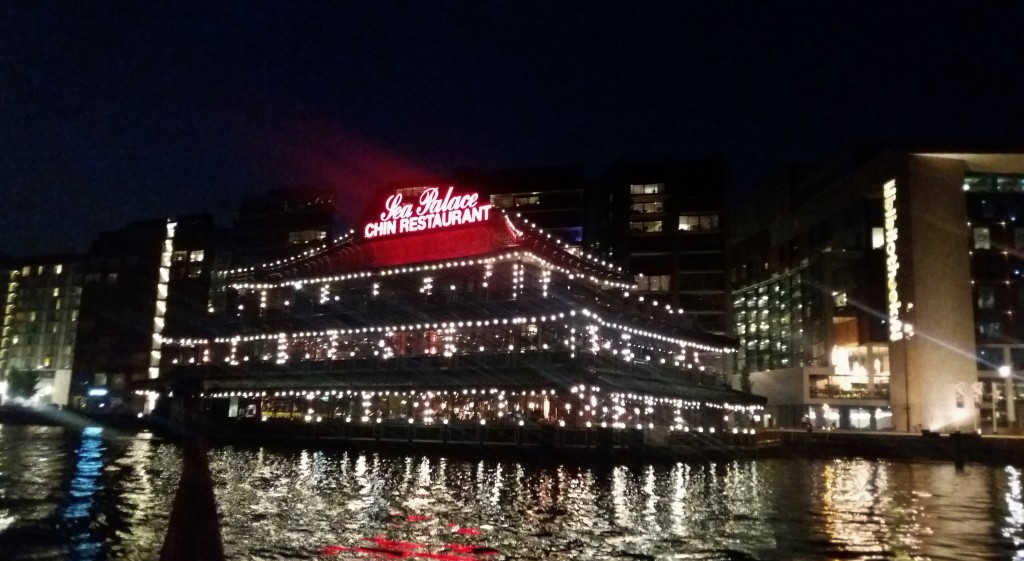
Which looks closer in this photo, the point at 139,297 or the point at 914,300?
the point at 914,300

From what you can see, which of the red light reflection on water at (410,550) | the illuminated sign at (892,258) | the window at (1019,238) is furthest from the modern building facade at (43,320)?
the red light reflection on water at (410,550)

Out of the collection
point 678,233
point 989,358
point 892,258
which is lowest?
point 989,358

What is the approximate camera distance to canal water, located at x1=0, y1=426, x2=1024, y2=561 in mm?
13922

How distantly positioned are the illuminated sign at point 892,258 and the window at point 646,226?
25619 mm

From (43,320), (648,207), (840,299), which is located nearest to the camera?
(840,299)

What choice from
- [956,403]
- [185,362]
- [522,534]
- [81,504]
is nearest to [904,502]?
[522,534]

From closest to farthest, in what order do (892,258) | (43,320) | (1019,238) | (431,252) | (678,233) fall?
(431,252), (1019,238), (892,258), (678,233), (43,320)

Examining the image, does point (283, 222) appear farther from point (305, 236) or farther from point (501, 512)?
point (501, 512)

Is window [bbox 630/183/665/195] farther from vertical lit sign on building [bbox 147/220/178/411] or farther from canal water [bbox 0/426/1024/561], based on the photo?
canal water [bbox 0/426/1024/561]

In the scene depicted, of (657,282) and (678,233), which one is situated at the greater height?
(678,233)

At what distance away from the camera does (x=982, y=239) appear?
72125 millimetres

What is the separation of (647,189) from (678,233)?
6392mm

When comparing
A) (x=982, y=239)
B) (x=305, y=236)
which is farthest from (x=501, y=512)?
(x=305, y=236)

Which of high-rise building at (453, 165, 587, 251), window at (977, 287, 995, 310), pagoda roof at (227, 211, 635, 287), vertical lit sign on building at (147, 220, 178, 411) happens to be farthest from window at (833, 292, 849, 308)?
vertical lit sign on building at (147, 220, 178, 411)
